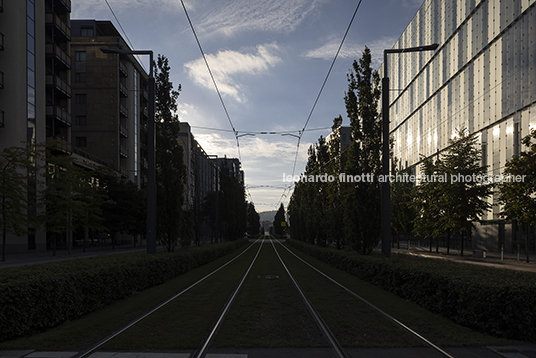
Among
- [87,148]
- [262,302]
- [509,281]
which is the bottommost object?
[262,302]

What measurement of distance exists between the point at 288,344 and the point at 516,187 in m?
22.0

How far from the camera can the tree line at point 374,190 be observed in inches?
842

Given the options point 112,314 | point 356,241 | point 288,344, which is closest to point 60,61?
point 356,241

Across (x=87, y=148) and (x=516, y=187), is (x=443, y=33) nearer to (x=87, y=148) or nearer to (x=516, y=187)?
(x=516, y=187)

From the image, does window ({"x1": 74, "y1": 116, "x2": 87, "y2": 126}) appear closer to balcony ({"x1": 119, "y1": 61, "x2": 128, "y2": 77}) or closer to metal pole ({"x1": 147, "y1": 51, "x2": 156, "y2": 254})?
balcony ({"x1": 119, "y1": 61, "x2": 128, "y2": 77})

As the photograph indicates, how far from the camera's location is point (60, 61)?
43.6 m

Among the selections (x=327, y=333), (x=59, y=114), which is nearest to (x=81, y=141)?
(x=59, y=114)

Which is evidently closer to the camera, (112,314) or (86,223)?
(112,314)

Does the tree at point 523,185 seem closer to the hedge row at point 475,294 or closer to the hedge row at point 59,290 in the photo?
the hedge row at point 475,294

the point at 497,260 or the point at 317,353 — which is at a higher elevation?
the point at 317,353

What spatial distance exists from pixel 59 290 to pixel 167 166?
15266mm

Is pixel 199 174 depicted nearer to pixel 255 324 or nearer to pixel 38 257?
pixel 38 257

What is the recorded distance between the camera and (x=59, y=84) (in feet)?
142

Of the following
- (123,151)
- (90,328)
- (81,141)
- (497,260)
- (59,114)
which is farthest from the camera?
(123,151)
